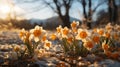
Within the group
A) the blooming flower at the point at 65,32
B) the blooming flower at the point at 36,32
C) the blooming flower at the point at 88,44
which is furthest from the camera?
the blooming flower at the point at 65,32

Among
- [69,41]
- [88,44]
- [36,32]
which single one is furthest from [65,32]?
[36,32]

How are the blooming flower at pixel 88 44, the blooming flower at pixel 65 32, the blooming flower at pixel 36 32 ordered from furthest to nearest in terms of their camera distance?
the blooming flower at pixel 65 32, the blooming flower at pixel 88 44, the blooming flower at pixel 36 32

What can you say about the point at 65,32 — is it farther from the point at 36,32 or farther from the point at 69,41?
the point at 36,32

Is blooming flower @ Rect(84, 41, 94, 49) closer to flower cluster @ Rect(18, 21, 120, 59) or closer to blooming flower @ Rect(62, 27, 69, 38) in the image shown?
flower cluster @ Rect(18, 21, 120, 59)

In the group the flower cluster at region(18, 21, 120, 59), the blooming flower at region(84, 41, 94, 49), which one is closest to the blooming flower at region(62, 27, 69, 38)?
the flower cluster at region(18, 21, 120, 59)

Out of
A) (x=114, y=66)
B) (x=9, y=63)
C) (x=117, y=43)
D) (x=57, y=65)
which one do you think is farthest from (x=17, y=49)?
(x=117, y=43)

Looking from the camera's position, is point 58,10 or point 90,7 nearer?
point 58,10

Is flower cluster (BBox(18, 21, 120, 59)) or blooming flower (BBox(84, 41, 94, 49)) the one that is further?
blooming flower (BBox(84, 41, 94, 49))

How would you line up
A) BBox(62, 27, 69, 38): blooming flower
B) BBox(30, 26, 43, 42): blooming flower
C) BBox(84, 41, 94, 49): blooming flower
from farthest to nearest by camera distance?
BBox(62, 27, 69, 38): blooming flower → BBox(84, 41, 94, 49): blooming flower → BBox(30, 26, 43, 42): blooming flower

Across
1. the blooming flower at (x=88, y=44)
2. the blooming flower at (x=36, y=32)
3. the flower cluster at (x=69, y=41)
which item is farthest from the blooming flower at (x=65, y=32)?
the blooming flower at (x=36, y=32)

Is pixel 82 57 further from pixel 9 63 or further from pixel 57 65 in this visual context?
pixel 9 63

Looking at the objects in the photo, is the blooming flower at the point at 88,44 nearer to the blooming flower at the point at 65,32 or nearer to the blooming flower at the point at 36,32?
the blooming flower at the point at 65,32
